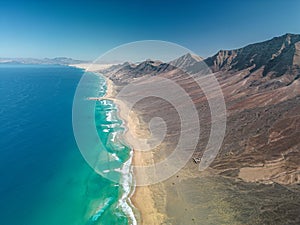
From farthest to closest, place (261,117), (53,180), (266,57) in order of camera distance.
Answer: (266,57), (261,117), (53,180)

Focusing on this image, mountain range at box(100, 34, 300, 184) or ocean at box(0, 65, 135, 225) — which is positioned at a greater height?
mountain range at box(100, 34, 300, 184)

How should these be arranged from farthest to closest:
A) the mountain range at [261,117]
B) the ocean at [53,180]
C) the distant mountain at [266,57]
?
the distant mountain at [266,57] → the mountain range at [261,117] → the ocean at [53,180]

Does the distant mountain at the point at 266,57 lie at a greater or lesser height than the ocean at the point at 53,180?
greater

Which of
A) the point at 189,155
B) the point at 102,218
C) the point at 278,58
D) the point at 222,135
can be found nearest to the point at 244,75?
the point at 278,58

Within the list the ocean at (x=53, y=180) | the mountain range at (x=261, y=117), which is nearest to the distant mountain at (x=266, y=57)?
the mountain range at (x=261, y=117)

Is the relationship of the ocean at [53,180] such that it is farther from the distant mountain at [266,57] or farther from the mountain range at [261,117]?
the distant mountain at [266,57]

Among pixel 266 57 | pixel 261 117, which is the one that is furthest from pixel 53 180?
pixel 266 57

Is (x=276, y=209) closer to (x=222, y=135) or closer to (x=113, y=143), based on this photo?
(x=222, y=135)

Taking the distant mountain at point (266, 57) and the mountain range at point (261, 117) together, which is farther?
the distant mountain at point (266, 57)

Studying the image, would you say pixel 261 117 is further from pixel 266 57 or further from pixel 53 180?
pixel 266 57

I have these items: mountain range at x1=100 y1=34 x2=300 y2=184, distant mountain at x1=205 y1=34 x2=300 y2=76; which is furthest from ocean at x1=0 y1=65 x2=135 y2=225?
distant mountain at x1=205 y1=34 x2=300 y2=76

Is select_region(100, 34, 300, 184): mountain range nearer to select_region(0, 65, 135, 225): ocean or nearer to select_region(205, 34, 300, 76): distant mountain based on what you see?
select_region(205, 34, 300, 76): distant mountain
